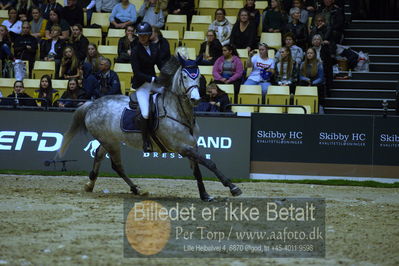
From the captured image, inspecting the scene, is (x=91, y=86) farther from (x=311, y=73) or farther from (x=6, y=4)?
(x=6, y=4)

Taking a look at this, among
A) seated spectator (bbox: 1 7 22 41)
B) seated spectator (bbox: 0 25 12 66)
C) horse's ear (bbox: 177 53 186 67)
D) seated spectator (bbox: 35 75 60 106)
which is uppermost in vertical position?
horse's ear (bbox: 177 53 186 67)

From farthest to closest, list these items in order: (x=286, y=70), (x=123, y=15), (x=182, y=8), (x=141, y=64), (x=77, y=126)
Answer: (x=182, y=8) < (x=123, y=15) < (x=286, y=70) < (x=77, y=126) < (x=141, y=64)

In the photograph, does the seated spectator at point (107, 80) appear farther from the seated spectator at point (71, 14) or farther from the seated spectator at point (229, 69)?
the seated spectator at point (71, 14)

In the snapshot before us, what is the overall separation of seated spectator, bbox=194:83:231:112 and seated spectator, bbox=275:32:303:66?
7.28 ft

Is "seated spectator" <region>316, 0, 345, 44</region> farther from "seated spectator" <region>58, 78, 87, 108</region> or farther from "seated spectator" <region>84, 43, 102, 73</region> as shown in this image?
Answer: "seated spectator" <region>58, 78, 87, 108</region>

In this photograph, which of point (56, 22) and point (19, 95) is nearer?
point (19, 95)

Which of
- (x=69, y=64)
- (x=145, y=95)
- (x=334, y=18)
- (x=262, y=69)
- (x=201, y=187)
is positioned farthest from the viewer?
(x=334, y=18)

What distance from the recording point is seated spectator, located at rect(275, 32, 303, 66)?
18.6m

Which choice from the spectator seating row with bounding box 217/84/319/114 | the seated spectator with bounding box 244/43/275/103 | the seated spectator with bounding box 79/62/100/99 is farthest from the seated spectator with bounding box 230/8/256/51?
the seated spectator with bounding box 79/62/100/99

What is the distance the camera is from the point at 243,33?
19.7m

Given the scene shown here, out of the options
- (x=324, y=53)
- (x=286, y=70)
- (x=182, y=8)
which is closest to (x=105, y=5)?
(x=182, y=8)

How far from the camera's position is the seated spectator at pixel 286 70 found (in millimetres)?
18250

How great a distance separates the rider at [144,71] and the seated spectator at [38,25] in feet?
32.3

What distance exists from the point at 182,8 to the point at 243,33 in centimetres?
313
